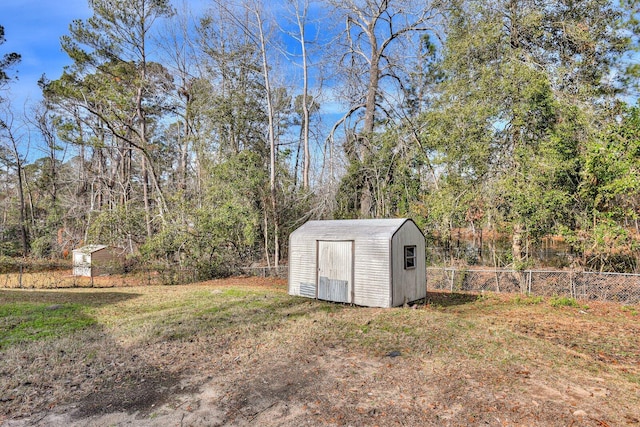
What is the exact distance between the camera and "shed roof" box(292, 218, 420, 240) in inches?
315

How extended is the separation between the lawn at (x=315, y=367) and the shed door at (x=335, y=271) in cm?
71

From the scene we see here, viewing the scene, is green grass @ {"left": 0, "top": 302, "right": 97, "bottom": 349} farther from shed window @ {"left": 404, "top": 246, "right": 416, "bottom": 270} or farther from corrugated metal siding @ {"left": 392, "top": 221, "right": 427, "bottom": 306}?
shed window @ {"left": 404, "top": 246, "right": 416, "bottom": 270}

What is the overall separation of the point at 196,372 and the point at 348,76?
15364 millimetres

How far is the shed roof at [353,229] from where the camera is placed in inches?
315

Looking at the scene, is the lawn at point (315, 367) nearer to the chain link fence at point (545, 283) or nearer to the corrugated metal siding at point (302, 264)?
the corrugated metal siding at point (302, 264)

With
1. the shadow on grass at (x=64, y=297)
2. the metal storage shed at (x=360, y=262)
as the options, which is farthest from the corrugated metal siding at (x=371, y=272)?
the shadow on grass at (x=64, y=297)

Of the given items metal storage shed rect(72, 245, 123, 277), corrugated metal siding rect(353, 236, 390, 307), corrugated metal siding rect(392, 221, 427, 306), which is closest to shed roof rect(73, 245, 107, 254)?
metal storage shed rect(72, 245, 123, 277)

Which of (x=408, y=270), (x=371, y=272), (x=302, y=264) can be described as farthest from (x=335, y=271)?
(x=408, y=270)

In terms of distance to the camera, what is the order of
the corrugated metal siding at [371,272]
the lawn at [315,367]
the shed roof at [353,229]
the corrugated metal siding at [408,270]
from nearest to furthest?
the lawn at [315,367] → the corrugated metal siding at [371,272] → the corrugated metal siding at [408,270] → the shed roof at [353,229]

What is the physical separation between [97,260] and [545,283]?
17.3 meters

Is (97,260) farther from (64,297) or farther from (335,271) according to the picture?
A: (335,271)

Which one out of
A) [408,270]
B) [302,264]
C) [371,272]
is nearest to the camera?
[371,272]

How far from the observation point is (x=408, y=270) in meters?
8.33

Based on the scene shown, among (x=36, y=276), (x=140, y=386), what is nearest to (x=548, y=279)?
(x=140, y=386)
